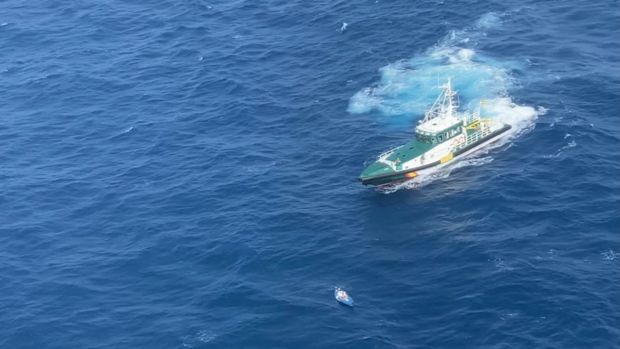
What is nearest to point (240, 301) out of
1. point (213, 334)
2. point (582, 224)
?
point (213, 334)

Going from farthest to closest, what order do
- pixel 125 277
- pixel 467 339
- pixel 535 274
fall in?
pixel 125 277
pixel 535 274
pixel 467 339

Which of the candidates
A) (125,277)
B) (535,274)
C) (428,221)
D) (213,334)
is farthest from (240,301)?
(535,274)

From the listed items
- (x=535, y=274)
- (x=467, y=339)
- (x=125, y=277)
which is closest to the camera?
(x=467, y=339)

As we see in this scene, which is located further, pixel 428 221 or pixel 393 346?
pixel 428 221

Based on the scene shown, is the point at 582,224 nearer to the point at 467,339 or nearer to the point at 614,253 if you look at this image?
the point at 614,253

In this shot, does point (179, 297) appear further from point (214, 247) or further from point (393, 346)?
point (393, 346)

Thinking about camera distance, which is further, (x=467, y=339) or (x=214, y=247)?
(x=214, y=247)

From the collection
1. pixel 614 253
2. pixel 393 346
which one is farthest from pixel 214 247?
pixel 614 253
